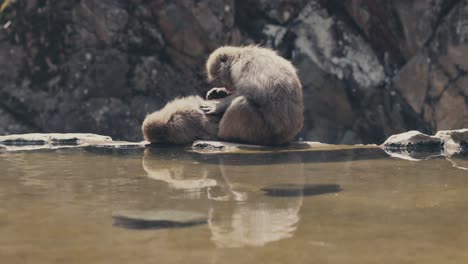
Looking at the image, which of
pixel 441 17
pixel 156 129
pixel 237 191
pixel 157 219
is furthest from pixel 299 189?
pixel 441 17

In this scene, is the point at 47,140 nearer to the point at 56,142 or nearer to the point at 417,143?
the point at 56,142

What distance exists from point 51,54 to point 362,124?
555 cm

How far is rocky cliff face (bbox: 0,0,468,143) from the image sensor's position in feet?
38.5

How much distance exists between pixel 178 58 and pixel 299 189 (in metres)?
8.71

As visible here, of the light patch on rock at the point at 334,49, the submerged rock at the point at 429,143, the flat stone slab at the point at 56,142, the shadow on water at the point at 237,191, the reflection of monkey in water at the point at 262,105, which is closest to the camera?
the shadow on water at the point at 237,191

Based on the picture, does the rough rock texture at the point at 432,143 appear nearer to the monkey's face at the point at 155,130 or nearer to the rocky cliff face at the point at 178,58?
the monkey's face at the point at 155,130

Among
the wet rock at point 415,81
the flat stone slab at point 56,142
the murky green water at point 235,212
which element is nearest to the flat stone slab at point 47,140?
the flat stone slab at point 56,142

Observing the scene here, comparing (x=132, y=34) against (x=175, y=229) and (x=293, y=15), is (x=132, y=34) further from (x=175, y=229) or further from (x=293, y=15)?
(x=175, y=229)

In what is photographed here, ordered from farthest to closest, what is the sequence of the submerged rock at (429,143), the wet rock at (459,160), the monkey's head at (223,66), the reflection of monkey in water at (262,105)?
1. the monkey's head at (223,66)
2. the reflection of monkey in water at (262,105)
3. the submerged rock at (429,143)
4. the wet rock at (459,160)

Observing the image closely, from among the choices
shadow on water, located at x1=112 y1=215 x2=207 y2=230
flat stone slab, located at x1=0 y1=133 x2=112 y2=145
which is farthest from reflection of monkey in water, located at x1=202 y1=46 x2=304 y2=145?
shadow on water, located at x1=112 y1=215 x2=207 y2=230

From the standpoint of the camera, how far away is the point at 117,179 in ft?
13.9

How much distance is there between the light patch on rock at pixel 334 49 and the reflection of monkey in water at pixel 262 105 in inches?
201

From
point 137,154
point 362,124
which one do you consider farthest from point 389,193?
point 362,124

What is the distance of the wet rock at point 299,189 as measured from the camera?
12.0 ft
